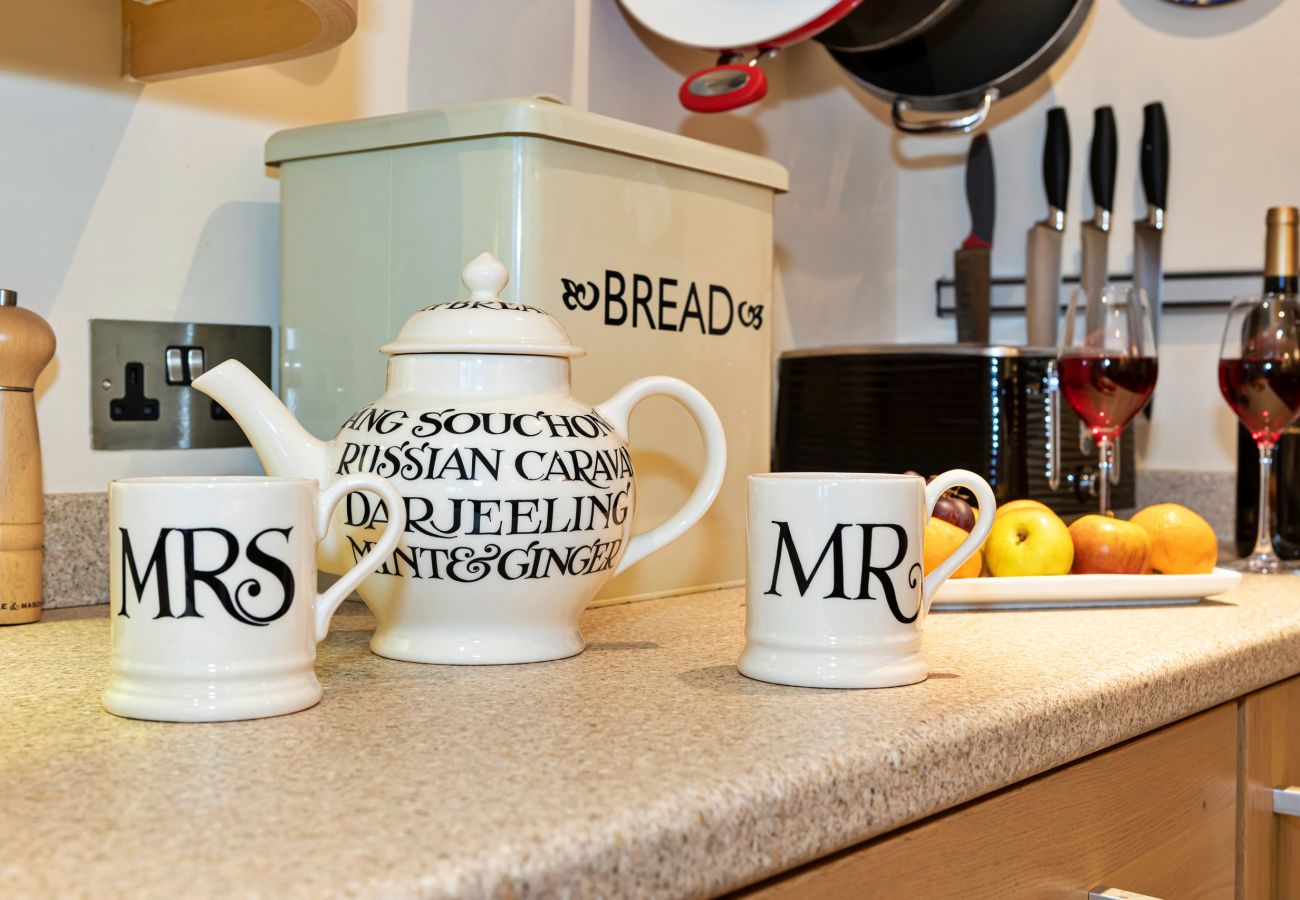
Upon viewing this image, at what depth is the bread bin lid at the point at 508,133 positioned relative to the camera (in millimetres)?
845

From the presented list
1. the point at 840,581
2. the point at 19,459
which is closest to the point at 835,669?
the point at 840,581

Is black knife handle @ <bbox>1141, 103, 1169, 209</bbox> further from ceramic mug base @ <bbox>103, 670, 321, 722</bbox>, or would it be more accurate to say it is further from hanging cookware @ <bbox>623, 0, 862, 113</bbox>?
ceramic mug base @ <bbox>103, 670, 321, 722</bbox>

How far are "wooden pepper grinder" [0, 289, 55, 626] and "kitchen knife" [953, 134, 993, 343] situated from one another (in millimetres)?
1086

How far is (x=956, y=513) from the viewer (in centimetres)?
96

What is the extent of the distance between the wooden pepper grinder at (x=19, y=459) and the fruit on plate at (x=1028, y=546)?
642 millimetres

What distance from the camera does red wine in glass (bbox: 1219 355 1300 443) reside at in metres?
1.13

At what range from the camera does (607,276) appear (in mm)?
898

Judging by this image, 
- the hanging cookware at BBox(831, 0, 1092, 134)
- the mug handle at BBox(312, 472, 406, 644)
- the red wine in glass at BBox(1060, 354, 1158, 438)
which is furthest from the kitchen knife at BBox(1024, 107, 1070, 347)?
the mug handle at BBox(312, 472, 406, 644)

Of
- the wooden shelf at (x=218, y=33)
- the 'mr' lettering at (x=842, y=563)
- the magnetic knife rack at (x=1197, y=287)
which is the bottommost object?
the 'mr' lettering at (x=842, y=563)

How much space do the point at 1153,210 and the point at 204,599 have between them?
1.29 m

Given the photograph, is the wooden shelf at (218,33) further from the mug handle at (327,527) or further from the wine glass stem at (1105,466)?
the wine glass stem at (1105,466)

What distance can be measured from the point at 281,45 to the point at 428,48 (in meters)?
0.26

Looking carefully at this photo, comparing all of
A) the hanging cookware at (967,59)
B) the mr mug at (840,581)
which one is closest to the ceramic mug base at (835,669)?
the mr mug at (840,581)

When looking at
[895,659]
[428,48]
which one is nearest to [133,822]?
[895,659]
